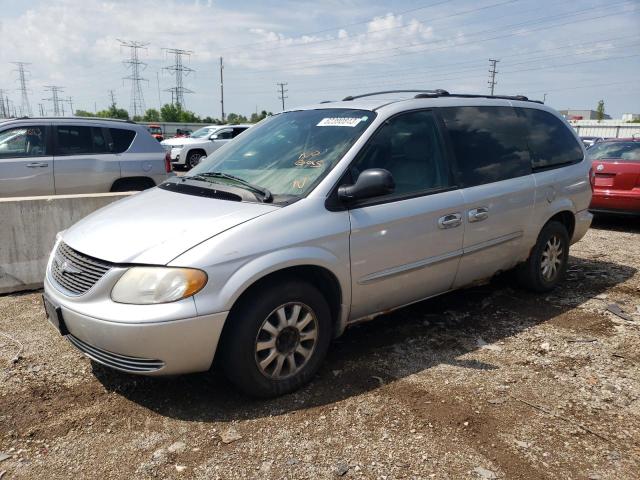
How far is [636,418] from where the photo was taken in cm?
303

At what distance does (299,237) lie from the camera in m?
3.12

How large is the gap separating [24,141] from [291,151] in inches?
210

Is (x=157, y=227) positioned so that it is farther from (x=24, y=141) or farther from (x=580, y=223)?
(x=24, y=141)

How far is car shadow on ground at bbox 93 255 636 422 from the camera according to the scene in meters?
3.19

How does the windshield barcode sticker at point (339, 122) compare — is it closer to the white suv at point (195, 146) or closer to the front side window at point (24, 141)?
the front side window at point (24, 141)

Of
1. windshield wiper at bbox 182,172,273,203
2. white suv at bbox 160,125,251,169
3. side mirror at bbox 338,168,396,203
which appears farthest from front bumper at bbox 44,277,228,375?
white suv at bbox 160,125,251,169

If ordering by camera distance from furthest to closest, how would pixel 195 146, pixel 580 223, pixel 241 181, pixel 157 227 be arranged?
pixel 195 146
pixel 580 223
pixel 241 181
pixel 157 227

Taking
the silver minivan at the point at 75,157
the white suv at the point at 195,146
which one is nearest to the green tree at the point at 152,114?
the white suv at the point at 195,146

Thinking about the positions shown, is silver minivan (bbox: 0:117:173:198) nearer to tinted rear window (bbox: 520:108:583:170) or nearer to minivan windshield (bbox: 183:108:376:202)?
minivan windshield (bbox: 183:108:376:202)

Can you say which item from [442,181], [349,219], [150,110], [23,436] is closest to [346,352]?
[349,219]

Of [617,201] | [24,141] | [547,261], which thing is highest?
[24,141]

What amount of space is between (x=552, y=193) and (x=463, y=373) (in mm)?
2254

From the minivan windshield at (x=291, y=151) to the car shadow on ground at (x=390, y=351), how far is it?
1267 millimetres

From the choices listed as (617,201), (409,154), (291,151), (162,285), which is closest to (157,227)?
(162,285)
